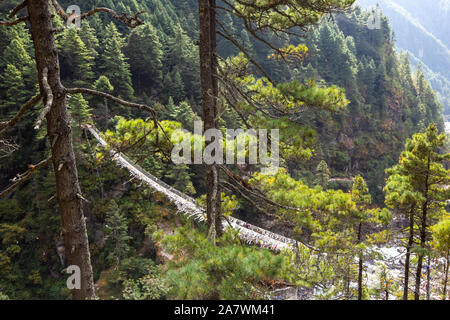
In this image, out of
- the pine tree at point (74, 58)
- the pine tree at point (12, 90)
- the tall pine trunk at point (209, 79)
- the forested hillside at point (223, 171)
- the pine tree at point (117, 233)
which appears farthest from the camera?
the pine tree at point (74, 58)

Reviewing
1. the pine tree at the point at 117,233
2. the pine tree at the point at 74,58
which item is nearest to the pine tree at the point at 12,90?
the pine tree at the point at 74,58

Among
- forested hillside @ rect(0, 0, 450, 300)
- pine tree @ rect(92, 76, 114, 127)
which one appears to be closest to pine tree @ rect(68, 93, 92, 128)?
forested hillside @ rect(0, 0, 450, 300)

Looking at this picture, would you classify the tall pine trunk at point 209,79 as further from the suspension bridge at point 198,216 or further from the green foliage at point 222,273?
the suspension bridge at point 198,216

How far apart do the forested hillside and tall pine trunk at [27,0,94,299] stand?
0.12 meters

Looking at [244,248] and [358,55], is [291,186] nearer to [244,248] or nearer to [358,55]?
[244,248]

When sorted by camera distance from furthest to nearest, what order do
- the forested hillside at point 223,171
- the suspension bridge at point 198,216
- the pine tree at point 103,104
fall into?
the pine tree at point 103,104 < the suspension bridge at point 198,216 < the forested hillside at point 223,171

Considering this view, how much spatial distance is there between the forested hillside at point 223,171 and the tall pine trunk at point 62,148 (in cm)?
12

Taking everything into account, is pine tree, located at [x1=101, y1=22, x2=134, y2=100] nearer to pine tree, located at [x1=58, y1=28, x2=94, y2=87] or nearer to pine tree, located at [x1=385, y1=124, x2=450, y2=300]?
pine tree, located at [x1=58, y1=28, x2=94, y2=87]

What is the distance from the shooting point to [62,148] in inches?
89.7

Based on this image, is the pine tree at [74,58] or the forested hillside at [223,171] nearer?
the forested hillside at [223,171]

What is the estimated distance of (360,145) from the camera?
143ft

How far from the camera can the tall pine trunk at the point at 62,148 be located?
7.04ft

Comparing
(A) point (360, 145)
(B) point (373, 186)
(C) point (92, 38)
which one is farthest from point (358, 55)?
(C) point (92, 38)

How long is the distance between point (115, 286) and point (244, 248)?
15000 millimetres
